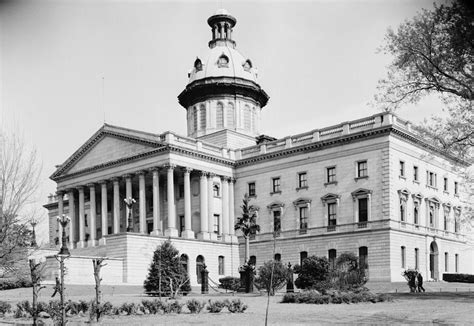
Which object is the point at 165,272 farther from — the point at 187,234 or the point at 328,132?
the point at 328,132

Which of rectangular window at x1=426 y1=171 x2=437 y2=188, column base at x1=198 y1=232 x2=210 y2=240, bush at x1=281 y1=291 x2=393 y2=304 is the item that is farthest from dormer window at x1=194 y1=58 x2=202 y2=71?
bush at x1=281 y1=291 x2=393 y2=304

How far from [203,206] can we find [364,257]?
17141 mm

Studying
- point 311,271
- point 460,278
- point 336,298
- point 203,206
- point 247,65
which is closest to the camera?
point 336,298

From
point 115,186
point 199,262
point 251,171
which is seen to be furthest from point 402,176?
point 115,186

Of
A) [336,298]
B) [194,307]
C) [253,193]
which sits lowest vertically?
[336,298]

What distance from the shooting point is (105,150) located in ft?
222

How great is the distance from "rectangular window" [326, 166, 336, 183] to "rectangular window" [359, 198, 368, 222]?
3795 millimetres

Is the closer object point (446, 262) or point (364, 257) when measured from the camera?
point (364, 257)

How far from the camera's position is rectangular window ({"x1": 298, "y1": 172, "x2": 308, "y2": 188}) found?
60.6 metres

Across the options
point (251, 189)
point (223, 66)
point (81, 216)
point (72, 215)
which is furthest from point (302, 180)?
point (72, 215)

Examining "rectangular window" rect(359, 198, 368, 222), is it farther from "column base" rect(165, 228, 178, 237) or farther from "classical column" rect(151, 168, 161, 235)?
"classical column" rect(151, 168, 161, 235)

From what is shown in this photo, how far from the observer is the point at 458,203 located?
63.2m

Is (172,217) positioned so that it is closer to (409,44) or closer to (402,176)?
(402,176)

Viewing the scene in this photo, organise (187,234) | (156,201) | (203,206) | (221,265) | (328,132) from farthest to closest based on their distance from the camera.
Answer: (221,265)
(203,206)
(156,201)
(187,234)
(328,132)
